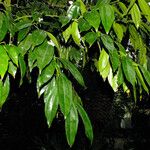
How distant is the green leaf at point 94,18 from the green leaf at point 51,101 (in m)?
0.25

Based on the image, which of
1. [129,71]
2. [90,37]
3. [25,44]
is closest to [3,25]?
[25,44]

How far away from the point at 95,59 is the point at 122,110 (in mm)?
11979

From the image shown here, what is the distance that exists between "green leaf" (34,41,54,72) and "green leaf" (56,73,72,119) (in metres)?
0.07

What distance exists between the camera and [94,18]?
1.25 meters

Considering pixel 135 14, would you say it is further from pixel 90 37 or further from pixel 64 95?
pixel 64 95

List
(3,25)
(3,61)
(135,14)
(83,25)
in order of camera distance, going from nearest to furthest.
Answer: (3,61) → (3,25) → (83,25) → (135,14)

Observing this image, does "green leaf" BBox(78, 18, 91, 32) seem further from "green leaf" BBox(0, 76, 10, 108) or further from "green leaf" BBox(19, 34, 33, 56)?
"green leaf" BBox(0, 76, 10, 108)

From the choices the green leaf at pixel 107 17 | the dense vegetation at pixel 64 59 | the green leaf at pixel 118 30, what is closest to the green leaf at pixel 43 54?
the dense vegetation at pixel 64 59

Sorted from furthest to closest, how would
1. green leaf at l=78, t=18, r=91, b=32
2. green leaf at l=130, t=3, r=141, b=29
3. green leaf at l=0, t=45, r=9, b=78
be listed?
green leaf at l=130, t=3, r=141, b=29 < green leaf at l=78, t=18, r=91, b=32 < green leaf at l=0, t=45, r=9, b=78

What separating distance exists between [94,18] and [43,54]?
242mm

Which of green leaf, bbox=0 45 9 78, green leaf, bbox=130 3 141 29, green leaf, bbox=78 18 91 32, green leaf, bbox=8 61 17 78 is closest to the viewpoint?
green leaf, bbox=0 45 9 78

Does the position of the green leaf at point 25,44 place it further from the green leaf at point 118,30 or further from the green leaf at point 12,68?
the green leaf at point 118,30

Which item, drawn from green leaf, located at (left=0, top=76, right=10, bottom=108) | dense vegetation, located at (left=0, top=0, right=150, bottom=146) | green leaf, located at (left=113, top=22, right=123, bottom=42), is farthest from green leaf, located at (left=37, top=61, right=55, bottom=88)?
green leaf, located at (left=113, top=22, right=123, bottom=42)

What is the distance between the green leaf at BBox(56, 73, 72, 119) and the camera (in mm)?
1102
